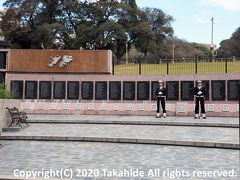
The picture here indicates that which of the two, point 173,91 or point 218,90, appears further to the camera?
point 173,91

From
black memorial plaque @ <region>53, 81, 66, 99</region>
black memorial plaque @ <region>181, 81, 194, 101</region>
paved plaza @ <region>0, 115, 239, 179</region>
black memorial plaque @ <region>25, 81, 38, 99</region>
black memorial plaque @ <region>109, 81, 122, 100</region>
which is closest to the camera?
paved plaza @ <region>0, 115, 239, 179</region>

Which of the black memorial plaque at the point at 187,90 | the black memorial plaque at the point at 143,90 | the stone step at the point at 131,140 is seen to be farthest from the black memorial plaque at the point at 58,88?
the stone step at the point at 131,140

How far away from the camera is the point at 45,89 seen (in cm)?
2297

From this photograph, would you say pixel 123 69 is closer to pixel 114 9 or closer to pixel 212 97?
pixel 212 97

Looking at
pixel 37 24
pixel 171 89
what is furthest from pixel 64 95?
pixel 37 24

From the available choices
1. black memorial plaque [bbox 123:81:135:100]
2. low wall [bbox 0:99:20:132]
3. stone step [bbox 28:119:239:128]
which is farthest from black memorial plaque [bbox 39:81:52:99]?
low wall [bbox 0:99:20:132]

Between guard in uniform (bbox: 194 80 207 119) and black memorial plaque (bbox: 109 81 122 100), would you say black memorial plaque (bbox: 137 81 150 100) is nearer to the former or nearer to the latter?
black memorial plaque (bbox: 109 81 122 100)

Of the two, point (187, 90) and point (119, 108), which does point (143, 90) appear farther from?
point (187, 90)

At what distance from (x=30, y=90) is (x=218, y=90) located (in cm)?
1042

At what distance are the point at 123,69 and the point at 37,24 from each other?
37.2 m

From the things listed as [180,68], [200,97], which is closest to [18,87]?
[200,97]

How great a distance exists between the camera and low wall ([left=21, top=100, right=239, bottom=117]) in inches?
812

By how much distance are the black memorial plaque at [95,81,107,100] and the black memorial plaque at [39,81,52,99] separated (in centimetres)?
273

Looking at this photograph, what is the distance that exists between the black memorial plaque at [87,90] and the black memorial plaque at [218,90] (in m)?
6.64
